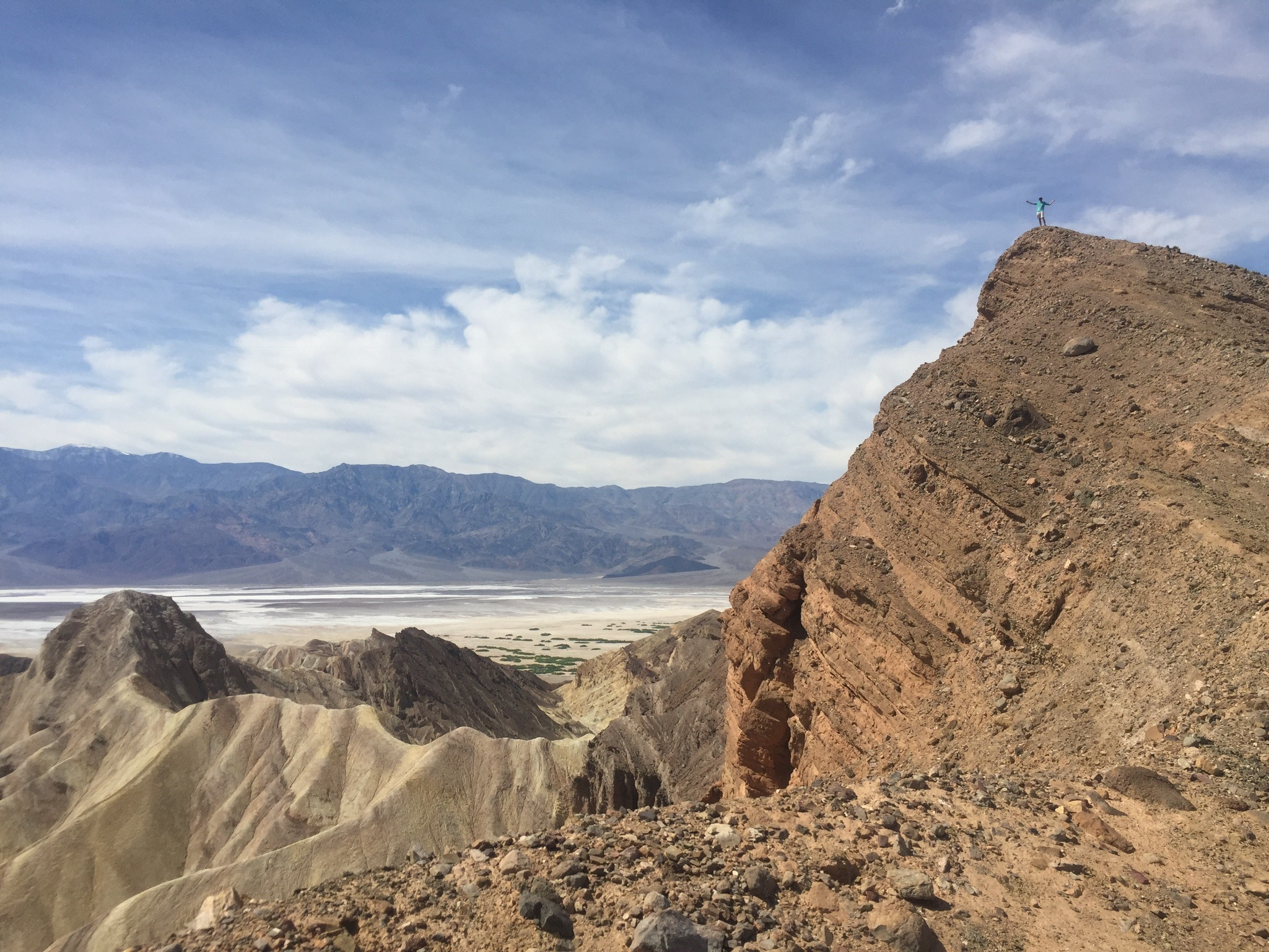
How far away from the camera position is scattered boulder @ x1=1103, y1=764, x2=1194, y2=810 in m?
8.72

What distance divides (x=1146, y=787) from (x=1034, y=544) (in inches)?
348

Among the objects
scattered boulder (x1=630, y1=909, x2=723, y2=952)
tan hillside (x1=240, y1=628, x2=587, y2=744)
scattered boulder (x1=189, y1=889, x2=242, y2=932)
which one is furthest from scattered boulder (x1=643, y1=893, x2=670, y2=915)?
tan hillside (x1=240, y1=628, x2=587, y2=744)

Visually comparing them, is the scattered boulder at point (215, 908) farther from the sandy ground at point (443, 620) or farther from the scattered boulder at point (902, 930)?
the sandy ground at point (443, 620)

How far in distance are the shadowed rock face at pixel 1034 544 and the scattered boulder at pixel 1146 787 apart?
2.11 meters

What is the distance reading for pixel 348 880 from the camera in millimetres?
8008

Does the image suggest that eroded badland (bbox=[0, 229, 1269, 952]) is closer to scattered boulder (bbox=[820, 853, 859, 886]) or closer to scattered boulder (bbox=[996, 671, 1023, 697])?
scattered boulder (bbox=[820, 853, 859, 886])

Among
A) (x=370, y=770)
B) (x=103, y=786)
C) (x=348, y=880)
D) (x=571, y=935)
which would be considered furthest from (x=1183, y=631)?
(x=103, y=786)

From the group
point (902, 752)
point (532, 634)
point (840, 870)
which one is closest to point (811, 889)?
point (840, 870)

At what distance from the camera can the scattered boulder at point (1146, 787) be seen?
28.6 ft

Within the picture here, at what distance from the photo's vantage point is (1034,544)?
17094 millimetres

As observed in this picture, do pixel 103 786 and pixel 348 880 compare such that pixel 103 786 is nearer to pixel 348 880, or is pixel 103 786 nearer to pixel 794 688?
pixel 794 688

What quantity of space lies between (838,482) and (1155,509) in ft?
32.0

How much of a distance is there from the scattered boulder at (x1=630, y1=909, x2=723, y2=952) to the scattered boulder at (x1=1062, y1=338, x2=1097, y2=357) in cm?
2067

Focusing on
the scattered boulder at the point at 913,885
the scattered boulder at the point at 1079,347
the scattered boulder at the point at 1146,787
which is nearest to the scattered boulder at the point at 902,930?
the scattered boulder at the point at 913,885
